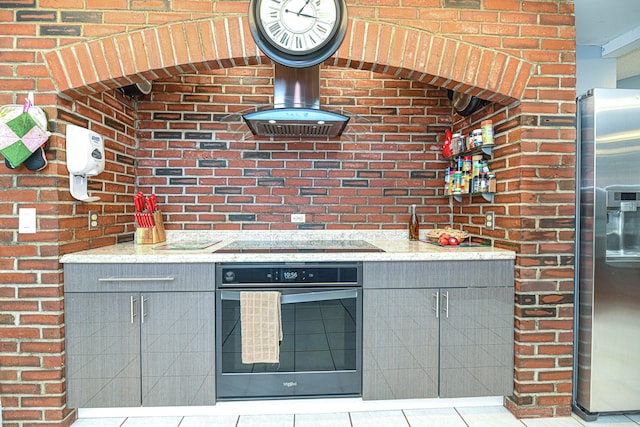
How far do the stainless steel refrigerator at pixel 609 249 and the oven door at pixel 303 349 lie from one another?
1.30 m

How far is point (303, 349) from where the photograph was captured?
1.91 metres

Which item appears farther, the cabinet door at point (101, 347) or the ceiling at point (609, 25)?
the ceiling at point (609, 25)

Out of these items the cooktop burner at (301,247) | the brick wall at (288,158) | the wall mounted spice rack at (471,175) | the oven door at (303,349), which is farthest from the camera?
the brick wall at (288,158)

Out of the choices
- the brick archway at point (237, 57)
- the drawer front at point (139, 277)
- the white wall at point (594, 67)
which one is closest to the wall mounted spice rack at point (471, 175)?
the brick archway at point (237, 57)

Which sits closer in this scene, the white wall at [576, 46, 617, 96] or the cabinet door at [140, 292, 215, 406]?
the cabinet door at [140, 292, 215, 406]

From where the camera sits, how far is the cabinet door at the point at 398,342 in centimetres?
192

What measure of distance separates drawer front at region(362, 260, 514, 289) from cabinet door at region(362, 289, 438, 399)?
5 cm

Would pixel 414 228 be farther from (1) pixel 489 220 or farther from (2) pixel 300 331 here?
(2) pixel 300 331

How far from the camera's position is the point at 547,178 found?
6.34ft

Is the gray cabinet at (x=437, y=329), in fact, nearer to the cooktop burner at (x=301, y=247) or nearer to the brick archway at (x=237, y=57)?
the cooktop burner at (x=301, y=247)

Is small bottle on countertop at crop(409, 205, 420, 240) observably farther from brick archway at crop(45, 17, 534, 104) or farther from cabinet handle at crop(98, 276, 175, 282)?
cabinet handle at crop(98, 276, 175, 282)

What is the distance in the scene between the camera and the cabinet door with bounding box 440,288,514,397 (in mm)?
1943

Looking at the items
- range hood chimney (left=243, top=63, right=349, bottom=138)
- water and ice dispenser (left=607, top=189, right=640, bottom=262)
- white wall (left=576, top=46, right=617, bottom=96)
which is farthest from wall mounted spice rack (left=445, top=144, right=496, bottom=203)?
white wall (left=576, top=46, right=617, bottom=96)

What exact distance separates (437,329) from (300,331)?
0.78 m
